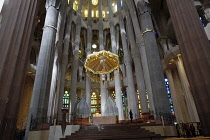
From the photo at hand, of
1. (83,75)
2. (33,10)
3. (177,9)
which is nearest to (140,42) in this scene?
(177,9)

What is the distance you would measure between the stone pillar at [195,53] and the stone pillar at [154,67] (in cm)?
376

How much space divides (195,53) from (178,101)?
1094cm

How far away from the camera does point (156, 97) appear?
9.00m

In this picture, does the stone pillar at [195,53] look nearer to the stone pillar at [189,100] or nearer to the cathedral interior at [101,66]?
the cathedral interior at [101,66]

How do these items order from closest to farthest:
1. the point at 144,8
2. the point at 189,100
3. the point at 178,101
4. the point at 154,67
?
the point at 154,67, the point at 144,8, the point at 189,100, the point at 178,101

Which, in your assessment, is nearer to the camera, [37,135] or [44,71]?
[37,135]

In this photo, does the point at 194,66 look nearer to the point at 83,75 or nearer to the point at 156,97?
the point at 156,97

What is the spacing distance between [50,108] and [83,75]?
11.6 meters

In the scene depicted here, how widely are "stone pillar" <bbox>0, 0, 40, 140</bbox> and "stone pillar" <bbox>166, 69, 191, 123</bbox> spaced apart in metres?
14.0

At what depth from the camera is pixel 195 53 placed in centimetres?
521

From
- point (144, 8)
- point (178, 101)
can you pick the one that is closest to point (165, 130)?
point (178, 101)

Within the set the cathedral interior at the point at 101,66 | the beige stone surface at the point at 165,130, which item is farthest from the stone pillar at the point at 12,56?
the beige stone surface at the point at 165,130

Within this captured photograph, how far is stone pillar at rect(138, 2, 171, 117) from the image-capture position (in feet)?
28.4

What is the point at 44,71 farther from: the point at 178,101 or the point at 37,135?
the point at 178,101
